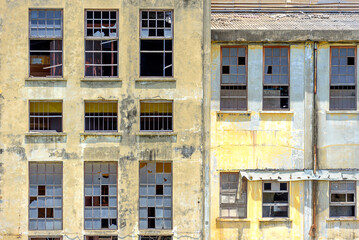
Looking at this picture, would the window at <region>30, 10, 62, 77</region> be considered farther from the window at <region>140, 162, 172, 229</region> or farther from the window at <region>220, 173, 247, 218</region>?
the window at <region>220, 173, 247, 218</region>

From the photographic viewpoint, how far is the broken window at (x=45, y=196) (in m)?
16.4

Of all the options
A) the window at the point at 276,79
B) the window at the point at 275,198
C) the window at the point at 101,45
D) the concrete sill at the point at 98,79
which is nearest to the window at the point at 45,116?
the concrete sill at the point at 98,79

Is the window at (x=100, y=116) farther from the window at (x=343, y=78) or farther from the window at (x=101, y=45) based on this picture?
the window at (x=343, y=78)

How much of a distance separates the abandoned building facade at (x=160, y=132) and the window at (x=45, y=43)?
1.5 inches

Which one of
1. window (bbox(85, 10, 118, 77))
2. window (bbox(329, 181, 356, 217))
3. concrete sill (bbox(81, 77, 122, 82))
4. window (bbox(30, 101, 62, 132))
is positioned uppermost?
window (bbox(85, 10, 118, 77))

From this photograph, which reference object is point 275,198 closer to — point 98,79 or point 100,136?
point 100,136

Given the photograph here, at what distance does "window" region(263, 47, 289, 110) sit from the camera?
17188 millimetres

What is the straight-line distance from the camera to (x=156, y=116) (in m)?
A: 16.5

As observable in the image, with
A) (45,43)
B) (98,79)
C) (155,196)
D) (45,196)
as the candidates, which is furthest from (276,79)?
(45,196)

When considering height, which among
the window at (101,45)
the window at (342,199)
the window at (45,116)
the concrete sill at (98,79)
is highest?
the window at (101,45)

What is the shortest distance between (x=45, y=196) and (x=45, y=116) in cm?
309

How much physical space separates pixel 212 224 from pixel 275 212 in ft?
8.48

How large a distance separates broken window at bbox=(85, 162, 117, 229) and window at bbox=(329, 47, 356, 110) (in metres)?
9.30

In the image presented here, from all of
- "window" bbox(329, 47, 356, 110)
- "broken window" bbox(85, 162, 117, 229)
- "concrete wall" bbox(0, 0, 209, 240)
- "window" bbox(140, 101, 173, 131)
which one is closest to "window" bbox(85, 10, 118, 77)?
"concrete wall" bbox(0, 0, 209, 240)
